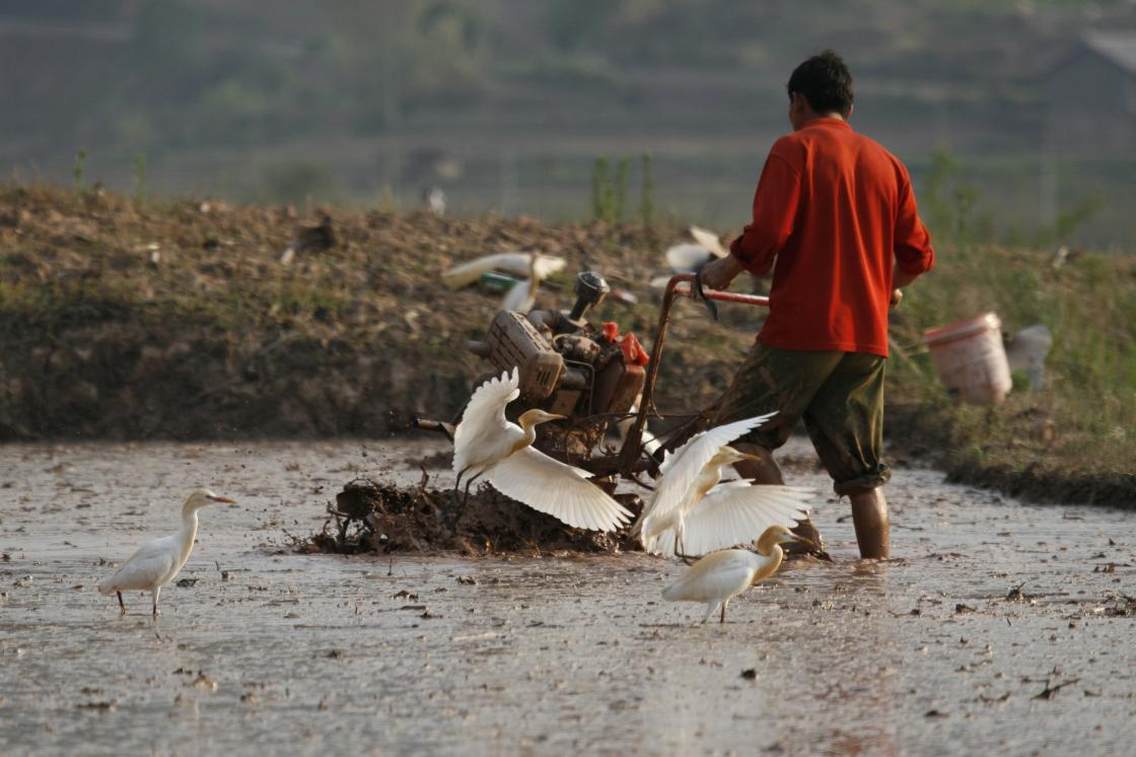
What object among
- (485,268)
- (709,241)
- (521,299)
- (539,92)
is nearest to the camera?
(521,299)

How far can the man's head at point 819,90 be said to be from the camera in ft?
25.4

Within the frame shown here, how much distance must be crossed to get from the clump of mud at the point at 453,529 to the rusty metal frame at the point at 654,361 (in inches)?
21.9

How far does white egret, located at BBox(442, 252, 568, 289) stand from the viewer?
45.3 ft

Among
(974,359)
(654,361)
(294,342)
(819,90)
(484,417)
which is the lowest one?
(294,342)

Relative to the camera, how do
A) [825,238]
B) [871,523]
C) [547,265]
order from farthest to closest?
1. [547,265]
2. [871,523]
3. [825,238]

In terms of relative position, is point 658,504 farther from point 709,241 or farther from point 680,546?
point 709,241

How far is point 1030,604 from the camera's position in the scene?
24.0ft

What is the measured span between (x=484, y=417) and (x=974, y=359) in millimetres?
6282

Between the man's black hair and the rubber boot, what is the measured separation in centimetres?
155

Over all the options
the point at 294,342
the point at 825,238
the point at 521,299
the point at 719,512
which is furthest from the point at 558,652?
the point at 294,342

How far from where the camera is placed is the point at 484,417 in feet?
25.5

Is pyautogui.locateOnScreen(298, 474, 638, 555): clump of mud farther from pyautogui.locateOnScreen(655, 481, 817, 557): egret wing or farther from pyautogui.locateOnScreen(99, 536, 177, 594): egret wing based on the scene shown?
pyautogui.locateOnScreen(99, 536, 177, 594): egret wing

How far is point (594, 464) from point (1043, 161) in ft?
135

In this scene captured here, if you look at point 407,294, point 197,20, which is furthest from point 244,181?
point 407,294
